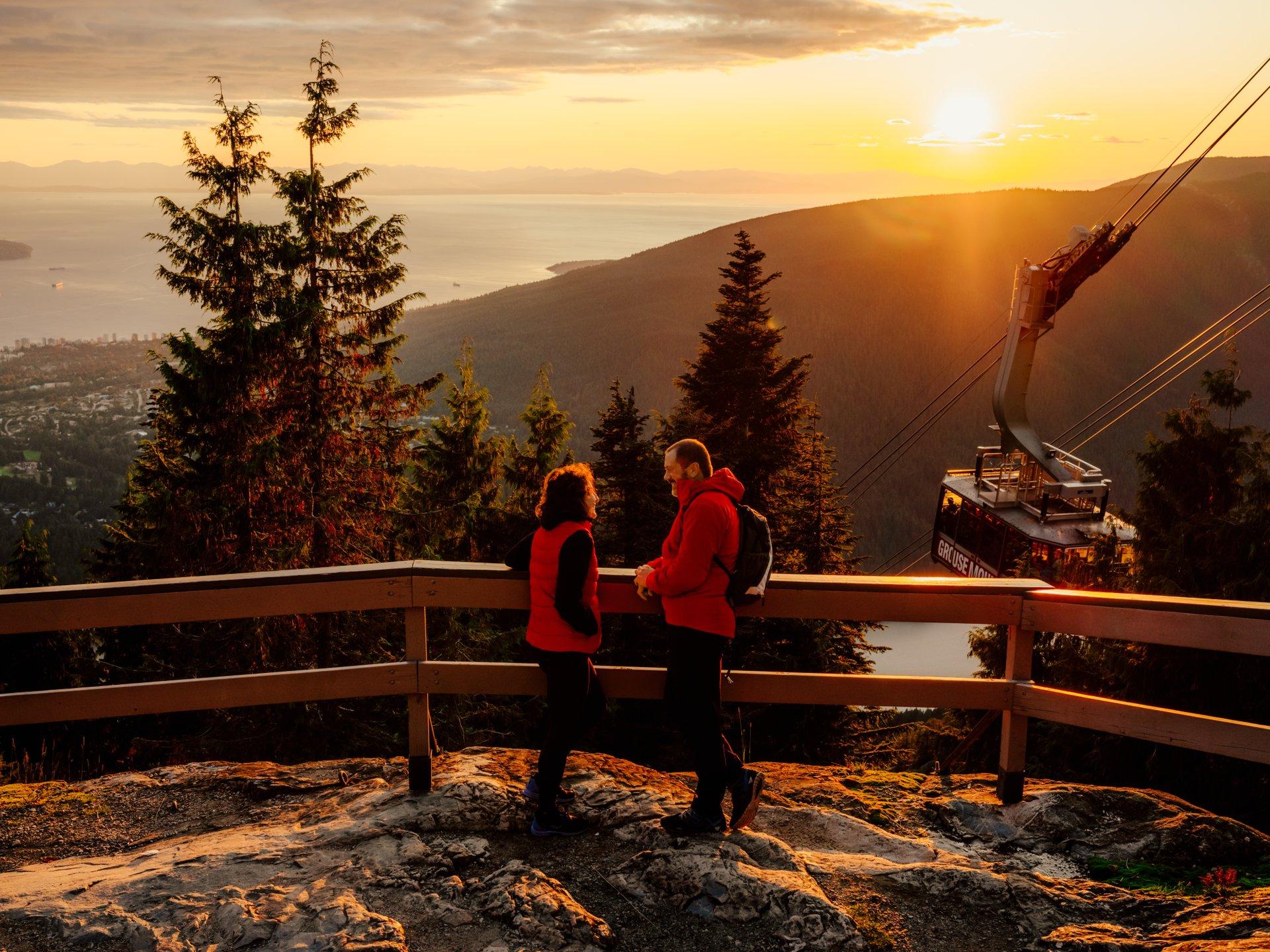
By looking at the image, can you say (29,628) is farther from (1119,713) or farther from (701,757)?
(1119,713)

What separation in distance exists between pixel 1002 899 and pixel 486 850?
2269 mm

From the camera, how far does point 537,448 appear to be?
39.4 m

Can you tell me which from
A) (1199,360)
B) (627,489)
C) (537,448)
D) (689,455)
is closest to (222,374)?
(627,489)

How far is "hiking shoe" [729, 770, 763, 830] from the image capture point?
463 cm

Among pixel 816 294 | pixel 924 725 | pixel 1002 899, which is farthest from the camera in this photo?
pixel 816 294

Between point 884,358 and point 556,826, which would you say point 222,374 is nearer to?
point 556,826

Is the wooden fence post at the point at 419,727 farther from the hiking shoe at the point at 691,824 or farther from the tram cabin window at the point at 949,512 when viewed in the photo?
the tram cabin window at the point at 949,512

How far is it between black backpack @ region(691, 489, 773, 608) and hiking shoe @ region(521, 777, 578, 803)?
1.27 metres

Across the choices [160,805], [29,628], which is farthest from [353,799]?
[29,628]

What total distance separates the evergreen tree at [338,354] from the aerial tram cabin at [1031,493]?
69.1 feet

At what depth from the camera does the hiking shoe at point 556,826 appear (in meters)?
4.68

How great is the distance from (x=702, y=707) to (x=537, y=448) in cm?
3500

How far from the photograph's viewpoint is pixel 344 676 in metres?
5.01

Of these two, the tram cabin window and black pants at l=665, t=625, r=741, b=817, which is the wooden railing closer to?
black pants at l=665, t=625, r=741, b=817
